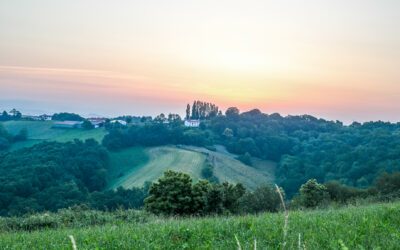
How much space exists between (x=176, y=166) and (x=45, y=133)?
53923mm

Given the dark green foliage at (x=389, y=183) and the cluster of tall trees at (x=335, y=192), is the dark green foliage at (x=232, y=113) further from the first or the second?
the dark green foliage at (x=389, y=183)

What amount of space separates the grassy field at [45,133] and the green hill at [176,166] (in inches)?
601

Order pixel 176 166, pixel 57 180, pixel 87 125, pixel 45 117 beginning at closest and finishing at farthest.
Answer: pixel 57 180
pixel 176 166
pixel 87 125
pixel 45 117

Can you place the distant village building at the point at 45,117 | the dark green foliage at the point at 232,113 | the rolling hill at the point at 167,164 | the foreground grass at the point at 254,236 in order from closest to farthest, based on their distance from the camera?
the foreground grass at the point at 254,236 < the rolling hill at the point at 167,164 < the dark green foliage at the point at 232,113 < the distant village building at the point at 45,117

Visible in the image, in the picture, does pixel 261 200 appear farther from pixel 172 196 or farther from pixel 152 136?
pixel 152 136

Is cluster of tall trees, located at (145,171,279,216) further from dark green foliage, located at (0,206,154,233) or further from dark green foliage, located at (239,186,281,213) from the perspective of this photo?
dark green foliage, located at (0,206,154,233)

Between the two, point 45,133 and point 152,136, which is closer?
point 152,136

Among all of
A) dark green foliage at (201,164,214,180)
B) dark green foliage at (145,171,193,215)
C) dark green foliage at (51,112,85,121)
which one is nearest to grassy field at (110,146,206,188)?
dark green foliage at (201,164,214,180)

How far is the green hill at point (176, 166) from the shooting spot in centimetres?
9062

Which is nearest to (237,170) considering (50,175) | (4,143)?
(50,175)

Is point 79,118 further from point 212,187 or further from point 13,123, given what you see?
point 212,187

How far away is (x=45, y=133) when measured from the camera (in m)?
128

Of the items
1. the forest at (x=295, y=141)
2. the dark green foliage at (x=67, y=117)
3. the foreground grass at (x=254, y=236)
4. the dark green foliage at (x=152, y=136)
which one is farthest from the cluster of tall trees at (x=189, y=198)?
the dark green foliage at (x=67, y=117)

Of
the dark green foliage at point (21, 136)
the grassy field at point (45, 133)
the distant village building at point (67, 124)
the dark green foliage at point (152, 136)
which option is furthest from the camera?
the distant village building at point (67, 124)
